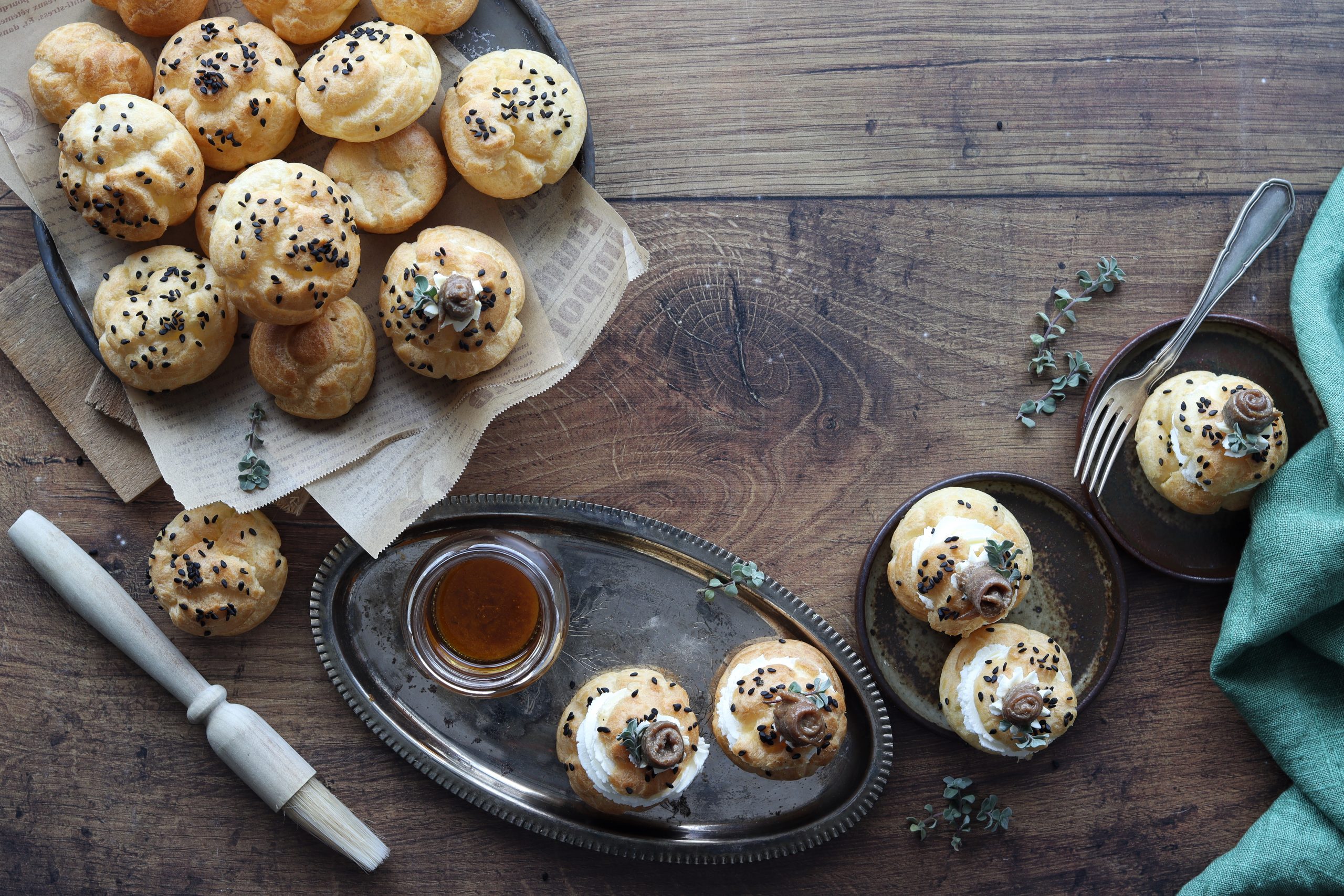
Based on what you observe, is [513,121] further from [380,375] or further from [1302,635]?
[1302,635]

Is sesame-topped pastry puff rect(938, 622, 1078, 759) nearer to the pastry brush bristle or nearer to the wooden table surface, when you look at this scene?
the wooden table surface

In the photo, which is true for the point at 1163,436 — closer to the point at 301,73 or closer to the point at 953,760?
the point at 953,760

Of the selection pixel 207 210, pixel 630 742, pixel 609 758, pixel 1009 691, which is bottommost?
pixel 609 758

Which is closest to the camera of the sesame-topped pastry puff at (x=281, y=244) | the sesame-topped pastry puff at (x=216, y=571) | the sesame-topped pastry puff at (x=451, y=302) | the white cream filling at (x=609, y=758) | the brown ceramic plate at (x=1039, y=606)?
the sesame-topped pastry puff at (x=281, y=244)

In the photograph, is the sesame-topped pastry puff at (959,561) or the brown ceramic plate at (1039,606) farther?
the brown ceramic plate at (1039,606)

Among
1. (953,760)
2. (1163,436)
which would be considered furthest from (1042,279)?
Answer: (953,760)

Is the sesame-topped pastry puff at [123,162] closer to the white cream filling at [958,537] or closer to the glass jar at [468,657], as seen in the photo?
the glass jar at [468,657]

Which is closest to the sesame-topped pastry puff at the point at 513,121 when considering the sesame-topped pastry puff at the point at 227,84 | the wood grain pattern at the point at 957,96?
the wood grain pattern at the point at 957,96

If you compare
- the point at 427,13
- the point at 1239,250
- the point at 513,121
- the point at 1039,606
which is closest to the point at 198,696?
the point at 513,121
